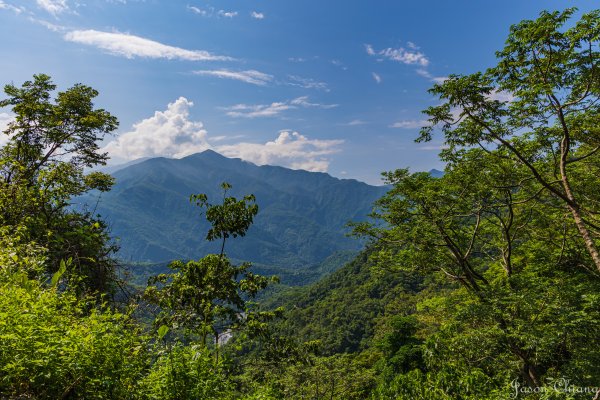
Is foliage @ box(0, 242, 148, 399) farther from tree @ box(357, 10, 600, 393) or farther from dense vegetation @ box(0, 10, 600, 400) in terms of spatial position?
tree @ box(357, 10, 600, 393)

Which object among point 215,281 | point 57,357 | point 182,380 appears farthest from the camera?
point 215,281

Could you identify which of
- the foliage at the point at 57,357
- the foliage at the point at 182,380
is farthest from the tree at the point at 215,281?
the foliage at the point at 57,357

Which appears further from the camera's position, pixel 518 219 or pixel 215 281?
pixel 518 219

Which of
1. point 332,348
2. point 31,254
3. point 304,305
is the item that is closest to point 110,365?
point 31,254

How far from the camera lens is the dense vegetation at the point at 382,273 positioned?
3.75 metres

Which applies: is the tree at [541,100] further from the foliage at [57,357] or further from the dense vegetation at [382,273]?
the foliage at [57,357]

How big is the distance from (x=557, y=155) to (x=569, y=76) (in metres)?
3.45

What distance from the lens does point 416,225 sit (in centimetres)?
1245

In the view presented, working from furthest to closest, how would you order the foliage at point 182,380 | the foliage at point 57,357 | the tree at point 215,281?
the tree at point 215,281, the foliage at point 182,380, the foliage at point 57,357

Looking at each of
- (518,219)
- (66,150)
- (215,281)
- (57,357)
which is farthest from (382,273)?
(66,150)

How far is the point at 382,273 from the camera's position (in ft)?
46.7

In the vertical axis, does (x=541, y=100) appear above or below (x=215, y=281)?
above

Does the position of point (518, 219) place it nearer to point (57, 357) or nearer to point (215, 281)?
point (215, 281)

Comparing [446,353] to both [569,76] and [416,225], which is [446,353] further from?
[569,76]
